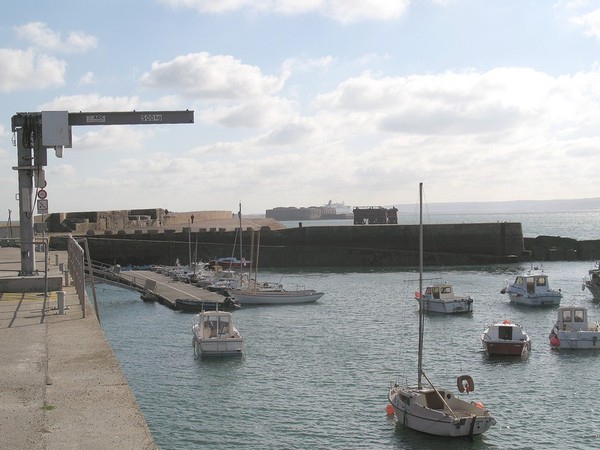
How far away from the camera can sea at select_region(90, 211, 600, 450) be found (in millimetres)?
21917

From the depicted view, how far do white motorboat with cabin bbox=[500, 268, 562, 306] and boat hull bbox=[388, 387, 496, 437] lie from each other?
30.5 metres

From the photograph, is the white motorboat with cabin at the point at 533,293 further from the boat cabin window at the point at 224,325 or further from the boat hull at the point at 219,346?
the boat hull at the point at 219,346

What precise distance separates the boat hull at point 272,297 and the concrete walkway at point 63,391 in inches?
1417

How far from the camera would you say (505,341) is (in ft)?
108

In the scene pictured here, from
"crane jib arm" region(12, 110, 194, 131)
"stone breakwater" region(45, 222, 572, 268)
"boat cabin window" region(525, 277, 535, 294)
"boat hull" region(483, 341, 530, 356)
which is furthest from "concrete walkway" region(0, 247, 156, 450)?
"stone breakwater" region(45, 222, 572, 268)

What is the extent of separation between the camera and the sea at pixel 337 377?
71.9 feet

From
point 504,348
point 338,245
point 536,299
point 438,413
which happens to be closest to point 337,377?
point 438,413

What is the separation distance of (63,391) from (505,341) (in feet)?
84.3

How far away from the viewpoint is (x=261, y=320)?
4506 cm

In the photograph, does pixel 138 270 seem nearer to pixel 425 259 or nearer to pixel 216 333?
pixel 425 259

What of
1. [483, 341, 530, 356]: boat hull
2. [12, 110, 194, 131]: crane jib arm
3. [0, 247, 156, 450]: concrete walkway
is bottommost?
[483, 341, 530, 356]: boat hull

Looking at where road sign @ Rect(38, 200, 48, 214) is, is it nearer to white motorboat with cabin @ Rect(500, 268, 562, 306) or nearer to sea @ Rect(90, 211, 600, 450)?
sea @ Rect(90, 211, 600, 450)

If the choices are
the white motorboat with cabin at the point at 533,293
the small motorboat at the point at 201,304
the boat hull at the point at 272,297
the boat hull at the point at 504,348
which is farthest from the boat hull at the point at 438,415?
the white motorboat with cabin at the point at 533,293

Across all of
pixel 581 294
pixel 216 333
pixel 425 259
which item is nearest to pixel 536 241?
pixel 425 259
